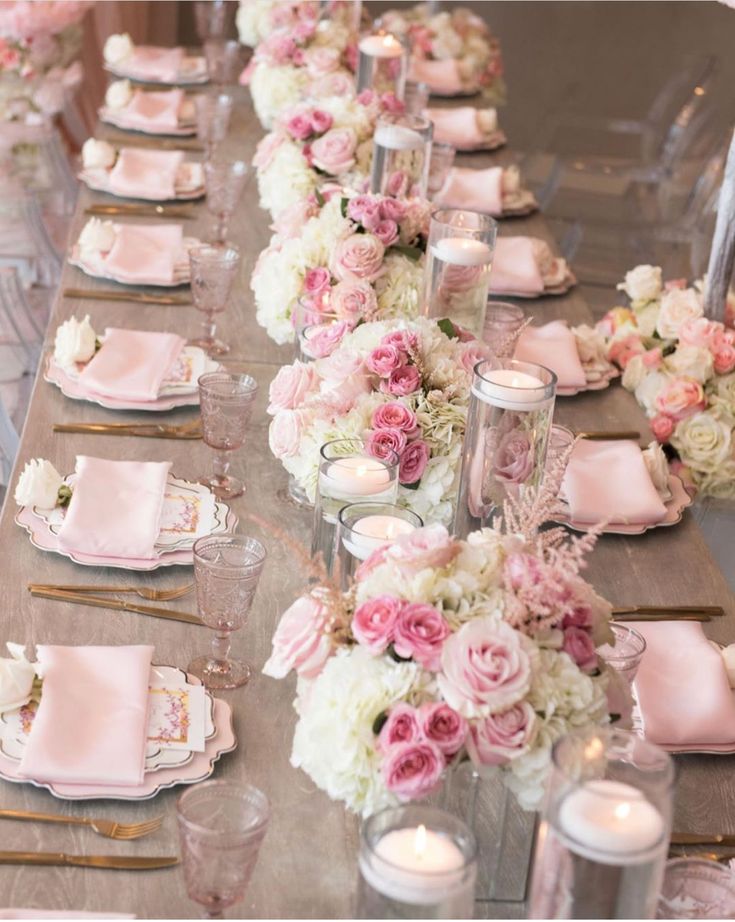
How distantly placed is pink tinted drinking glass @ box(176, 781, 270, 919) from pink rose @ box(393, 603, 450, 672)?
19 centimetres

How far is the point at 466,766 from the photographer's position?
1283 millimetres

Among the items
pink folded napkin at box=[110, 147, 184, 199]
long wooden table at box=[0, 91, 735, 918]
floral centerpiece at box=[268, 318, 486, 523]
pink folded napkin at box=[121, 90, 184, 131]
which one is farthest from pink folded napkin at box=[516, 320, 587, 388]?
pink folded napkin at box=[121, 90, 184, 131]

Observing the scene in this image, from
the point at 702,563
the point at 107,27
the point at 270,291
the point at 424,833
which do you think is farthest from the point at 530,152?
the point at 424,833

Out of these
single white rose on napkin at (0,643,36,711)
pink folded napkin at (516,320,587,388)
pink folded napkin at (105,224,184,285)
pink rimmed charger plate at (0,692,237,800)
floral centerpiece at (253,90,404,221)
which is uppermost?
floral centerpiece at (253,90,404,221)

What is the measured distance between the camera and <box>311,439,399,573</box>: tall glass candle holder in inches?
69.2

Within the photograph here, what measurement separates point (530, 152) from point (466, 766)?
232 inches

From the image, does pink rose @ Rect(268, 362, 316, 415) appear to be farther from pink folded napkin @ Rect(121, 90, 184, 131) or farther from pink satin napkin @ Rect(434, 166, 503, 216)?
pink folded napkin @ Rect(121, 90, 184, 131)

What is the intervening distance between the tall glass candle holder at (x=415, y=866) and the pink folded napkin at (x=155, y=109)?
328 centimetres

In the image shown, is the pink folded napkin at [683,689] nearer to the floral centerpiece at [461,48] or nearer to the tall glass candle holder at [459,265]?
the tall glass candle holder at [459,265]

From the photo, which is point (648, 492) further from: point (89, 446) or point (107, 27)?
point (107, 27)

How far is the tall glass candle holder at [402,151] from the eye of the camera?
113 inches

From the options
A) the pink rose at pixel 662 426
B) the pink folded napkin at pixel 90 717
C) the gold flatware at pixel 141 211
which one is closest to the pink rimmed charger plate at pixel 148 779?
the pink folded napkin at pixel 90 717

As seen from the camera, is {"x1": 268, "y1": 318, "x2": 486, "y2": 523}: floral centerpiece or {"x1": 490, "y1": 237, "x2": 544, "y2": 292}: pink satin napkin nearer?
{"x1": 268, "y1": 318, "x2": 486, "y2": 523}: floral centerpiece

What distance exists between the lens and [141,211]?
343cm
